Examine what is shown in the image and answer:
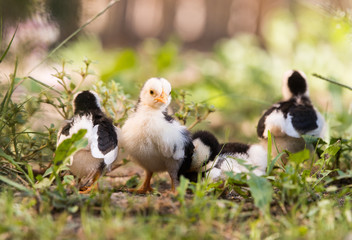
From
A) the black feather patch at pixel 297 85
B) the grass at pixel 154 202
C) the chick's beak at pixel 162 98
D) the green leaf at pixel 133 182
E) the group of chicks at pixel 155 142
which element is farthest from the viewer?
the black feather patch at pixel 297 85

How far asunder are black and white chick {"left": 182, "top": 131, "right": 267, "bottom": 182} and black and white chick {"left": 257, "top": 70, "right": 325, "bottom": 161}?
266 millimetres

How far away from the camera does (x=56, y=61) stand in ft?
15.0

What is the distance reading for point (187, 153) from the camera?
405cm

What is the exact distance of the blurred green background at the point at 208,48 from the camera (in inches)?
179

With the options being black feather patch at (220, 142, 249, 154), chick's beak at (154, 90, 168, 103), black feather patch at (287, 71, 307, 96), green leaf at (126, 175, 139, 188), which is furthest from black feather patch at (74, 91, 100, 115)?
black feather patch at (287, 71, 307, 96)

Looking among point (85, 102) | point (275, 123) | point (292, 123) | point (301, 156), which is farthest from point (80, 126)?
point (292, 123)

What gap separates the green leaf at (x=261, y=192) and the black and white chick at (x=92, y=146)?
44.9 inches

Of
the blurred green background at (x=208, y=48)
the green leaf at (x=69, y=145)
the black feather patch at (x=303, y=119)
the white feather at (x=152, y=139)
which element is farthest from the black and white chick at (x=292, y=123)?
the green leaf at (x=69, y=145)

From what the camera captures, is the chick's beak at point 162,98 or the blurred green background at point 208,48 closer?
the chick's beak at point 162,98

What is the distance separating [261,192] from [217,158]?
3.72 ft

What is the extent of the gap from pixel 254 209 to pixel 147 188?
1.29 meters

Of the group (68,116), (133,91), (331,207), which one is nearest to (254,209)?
(331,207)

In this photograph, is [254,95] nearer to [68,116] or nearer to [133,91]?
[133,91]

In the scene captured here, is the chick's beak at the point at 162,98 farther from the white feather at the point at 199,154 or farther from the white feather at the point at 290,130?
the white feather at the point at 290,130
